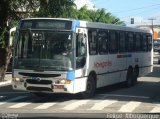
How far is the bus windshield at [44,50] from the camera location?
55.8 feet

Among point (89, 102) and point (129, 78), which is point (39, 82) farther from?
point (129, 78)

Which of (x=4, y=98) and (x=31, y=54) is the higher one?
(x=31, y=54)

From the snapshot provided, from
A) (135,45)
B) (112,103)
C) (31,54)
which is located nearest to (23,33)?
(31,54)

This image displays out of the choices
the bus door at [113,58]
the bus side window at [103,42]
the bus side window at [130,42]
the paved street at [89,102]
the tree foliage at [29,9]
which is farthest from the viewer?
the tree foliage at [29,9]

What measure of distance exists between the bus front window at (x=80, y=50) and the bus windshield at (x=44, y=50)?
0.37 m

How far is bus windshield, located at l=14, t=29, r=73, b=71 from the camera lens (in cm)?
1700

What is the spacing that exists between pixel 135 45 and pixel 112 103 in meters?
7.70

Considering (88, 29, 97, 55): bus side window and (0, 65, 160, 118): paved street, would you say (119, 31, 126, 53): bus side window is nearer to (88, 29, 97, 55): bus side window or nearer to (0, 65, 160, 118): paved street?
(0, 65, 160, 118): paved street

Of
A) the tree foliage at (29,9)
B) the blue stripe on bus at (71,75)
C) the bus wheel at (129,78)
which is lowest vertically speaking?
the bus wheel at (129,78)

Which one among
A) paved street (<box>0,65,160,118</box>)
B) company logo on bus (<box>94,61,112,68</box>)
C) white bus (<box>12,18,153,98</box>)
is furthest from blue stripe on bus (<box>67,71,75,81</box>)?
company logo on bus (<box>94,61,112,68</box>)

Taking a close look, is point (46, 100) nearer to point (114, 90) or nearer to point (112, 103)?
point (112, 103)

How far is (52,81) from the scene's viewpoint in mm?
16938

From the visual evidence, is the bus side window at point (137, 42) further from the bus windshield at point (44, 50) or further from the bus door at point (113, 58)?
the bus windshield at point (44, 50)

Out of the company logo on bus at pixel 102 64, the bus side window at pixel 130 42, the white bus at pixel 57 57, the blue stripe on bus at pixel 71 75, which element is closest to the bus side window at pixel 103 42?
the white bus at pixel 57 57
